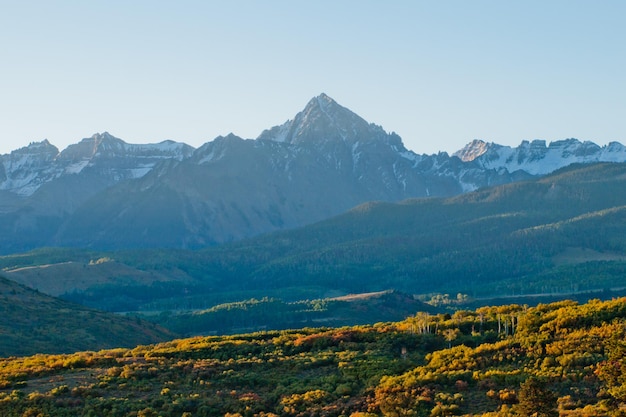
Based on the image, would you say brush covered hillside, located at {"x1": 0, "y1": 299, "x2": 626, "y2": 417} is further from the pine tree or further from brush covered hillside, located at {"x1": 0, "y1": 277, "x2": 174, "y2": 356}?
brush covered hillside, located at {"x1": 0, "y1": 277, "x2": 174, "y2": 356}

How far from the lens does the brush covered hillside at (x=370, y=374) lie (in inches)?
2790

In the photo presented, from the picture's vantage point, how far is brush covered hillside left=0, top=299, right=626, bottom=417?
7088 cm

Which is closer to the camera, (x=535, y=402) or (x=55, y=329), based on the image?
(x=535, y=402)

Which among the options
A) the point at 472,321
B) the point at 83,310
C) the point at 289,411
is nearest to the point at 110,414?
the point at 289,411

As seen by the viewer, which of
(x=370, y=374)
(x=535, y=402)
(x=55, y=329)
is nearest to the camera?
(x=535, y=402)

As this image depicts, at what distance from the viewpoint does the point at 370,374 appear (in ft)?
266

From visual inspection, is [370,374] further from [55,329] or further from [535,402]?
[55,329]

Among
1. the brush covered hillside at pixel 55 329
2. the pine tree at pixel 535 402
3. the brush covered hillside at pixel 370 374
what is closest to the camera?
the pine tree at pixel 535 402

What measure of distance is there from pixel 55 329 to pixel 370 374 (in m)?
102

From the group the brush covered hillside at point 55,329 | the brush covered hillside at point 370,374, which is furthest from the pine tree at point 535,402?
the brush covered hillside at point 55,329

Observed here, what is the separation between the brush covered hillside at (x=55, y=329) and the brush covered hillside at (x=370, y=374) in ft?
196

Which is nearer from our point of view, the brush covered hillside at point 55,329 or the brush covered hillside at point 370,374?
the brush covered hillside at point 370,374

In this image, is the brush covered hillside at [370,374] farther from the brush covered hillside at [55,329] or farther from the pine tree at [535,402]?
the brush covered hillside at [55,329]

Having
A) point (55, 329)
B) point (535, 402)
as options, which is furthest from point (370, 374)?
point (55, 329)
